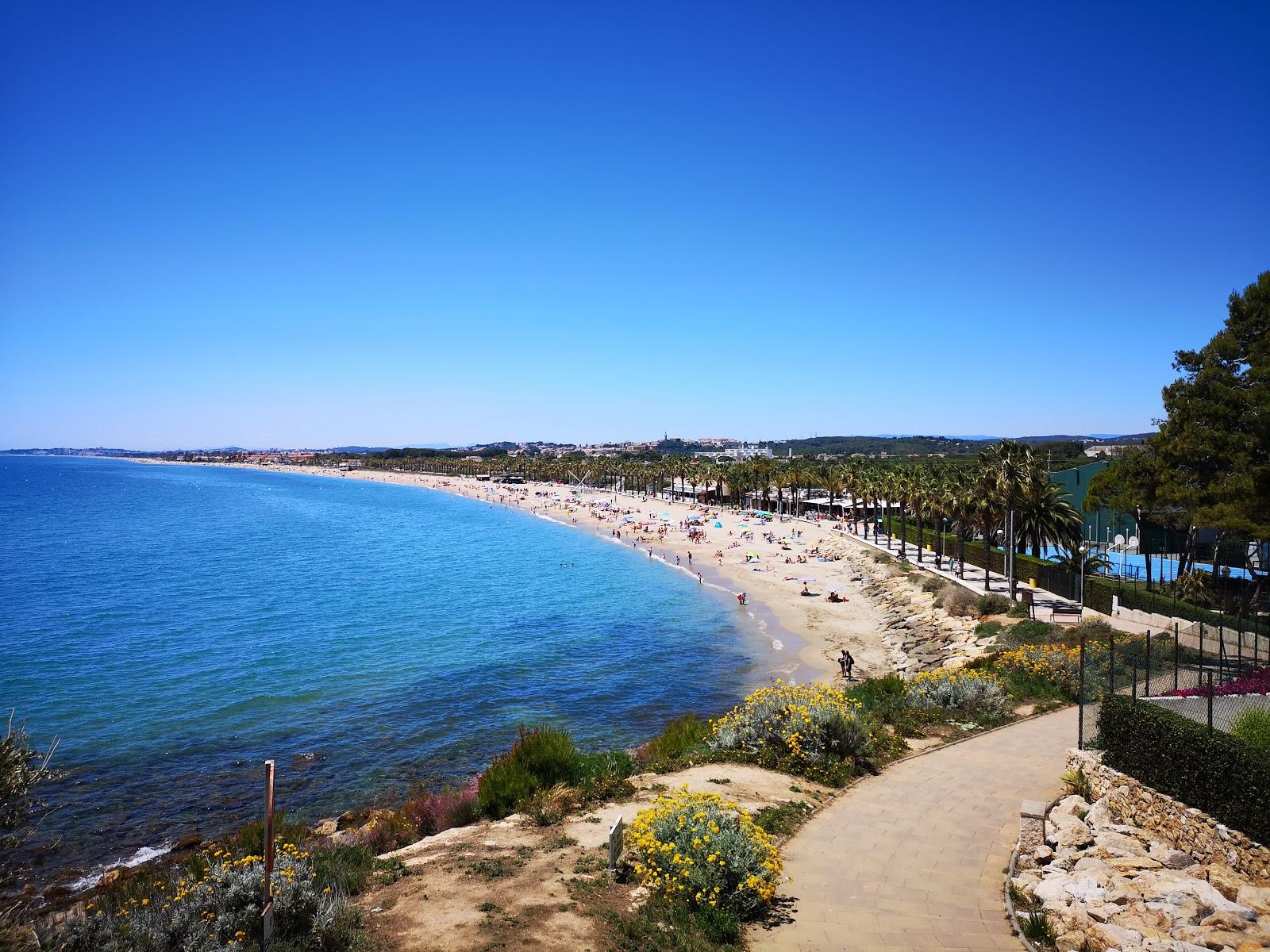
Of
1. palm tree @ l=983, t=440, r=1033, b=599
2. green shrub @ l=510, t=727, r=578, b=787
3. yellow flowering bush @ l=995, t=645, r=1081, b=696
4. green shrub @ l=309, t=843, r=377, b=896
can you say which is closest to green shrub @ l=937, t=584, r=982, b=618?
palm tree @ l=983, t=440, r=1033, b=599

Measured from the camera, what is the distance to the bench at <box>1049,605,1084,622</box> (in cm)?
2977

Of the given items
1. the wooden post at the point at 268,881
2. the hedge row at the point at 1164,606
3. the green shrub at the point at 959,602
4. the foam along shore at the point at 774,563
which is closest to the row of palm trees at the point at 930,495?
the green shrub at the point at 959,602

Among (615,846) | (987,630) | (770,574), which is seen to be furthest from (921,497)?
(615,846)

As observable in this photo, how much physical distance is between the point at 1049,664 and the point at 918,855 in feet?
40.5

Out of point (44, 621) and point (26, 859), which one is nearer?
point (26, 859)

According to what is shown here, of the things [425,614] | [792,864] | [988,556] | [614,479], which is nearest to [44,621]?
[425,614]

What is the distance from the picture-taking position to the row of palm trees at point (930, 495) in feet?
119

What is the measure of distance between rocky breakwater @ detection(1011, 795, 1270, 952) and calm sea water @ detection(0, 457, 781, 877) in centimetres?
1324

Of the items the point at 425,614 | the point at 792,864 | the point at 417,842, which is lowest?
the point at 425,614

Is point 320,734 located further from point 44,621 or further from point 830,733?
point 44,621

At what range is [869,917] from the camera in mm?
9023

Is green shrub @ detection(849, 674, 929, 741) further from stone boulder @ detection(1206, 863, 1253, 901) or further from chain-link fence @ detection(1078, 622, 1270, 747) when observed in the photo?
stone boulder @ detection(1206, 863, 1253, 901)

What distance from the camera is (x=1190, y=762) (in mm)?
10414

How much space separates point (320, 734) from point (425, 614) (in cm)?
2027
